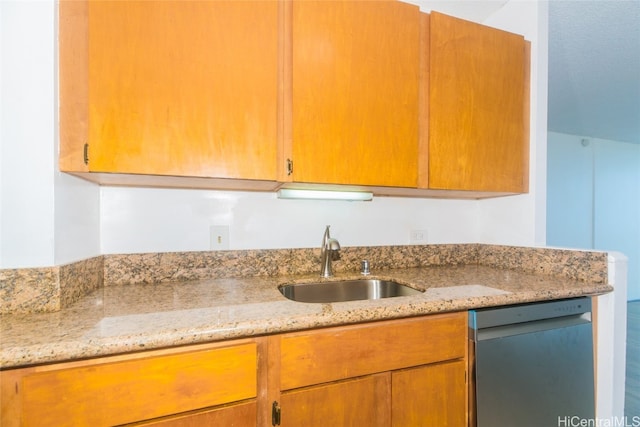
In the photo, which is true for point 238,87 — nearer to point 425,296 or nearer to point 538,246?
point 425,296

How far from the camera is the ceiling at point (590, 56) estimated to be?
1691 mm

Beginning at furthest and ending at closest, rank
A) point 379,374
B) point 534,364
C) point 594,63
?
point 594,63 → point 534,364 → point 379,374

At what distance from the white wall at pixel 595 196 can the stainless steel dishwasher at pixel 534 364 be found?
3554 mm

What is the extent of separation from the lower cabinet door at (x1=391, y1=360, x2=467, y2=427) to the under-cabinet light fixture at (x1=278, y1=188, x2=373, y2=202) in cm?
81

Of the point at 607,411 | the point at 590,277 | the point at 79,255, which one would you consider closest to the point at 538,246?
the point at 590,277

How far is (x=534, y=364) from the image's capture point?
44.2 inches

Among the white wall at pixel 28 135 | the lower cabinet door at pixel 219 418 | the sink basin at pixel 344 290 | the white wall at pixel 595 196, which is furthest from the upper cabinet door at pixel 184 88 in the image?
the white wall at pixel 595 196

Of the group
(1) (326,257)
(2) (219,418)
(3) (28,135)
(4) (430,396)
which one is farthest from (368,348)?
(3) (28,135)

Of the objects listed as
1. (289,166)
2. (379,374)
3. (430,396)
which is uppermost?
(289,166)

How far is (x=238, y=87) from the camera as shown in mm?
1089

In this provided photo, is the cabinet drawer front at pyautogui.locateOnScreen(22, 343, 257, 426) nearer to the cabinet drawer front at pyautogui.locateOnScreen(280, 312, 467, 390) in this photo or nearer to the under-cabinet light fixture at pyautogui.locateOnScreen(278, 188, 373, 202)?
the cabinet drawer front at pyautogui.locateOnScreen(280, 312, 467, 390)

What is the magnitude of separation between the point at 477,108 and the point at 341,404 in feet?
4.78

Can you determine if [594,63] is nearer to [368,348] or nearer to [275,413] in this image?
[368,348]

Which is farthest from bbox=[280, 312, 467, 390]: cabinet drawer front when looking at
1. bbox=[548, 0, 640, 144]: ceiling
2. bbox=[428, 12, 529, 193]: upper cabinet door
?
bbox=[548, 0, 640, 144]: ceiling
